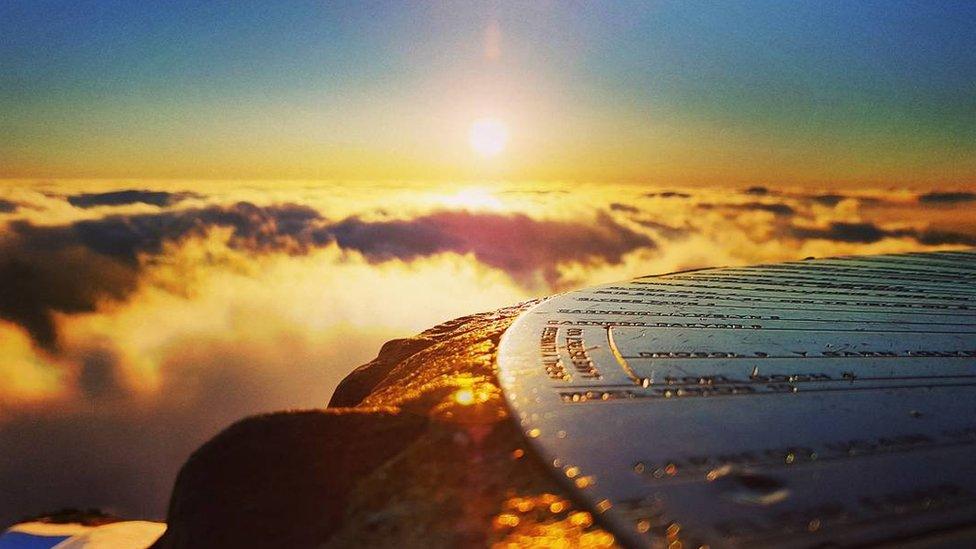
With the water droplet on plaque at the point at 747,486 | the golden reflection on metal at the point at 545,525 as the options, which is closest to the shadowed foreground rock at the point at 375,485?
the golden reflection on metal at the point at 545,525

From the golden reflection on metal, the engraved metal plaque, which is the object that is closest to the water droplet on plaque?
the engraved metal plaque

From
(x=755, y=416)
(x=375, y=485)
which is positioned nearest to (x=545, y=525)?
(x=375, y=485)

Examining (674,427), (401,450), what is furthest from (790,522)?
(401,450)

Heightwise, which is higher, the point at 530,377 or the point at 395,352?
the point at 530,377

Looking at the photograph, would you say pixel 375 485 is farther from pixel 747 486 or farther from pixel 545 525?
pixel 747 486

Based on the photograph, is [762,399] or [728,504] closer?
[728,504]

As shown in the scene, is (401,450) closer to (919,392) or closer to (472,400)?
(472,400)

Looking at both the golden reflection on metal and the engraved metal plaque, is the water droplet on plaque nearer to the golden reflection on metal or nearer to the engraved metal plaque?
the engraved metal plaque

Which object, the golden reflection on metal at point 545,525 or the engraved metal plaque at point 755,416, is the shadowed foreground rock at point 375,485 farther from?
the engraved metal plaque at point 755,416
